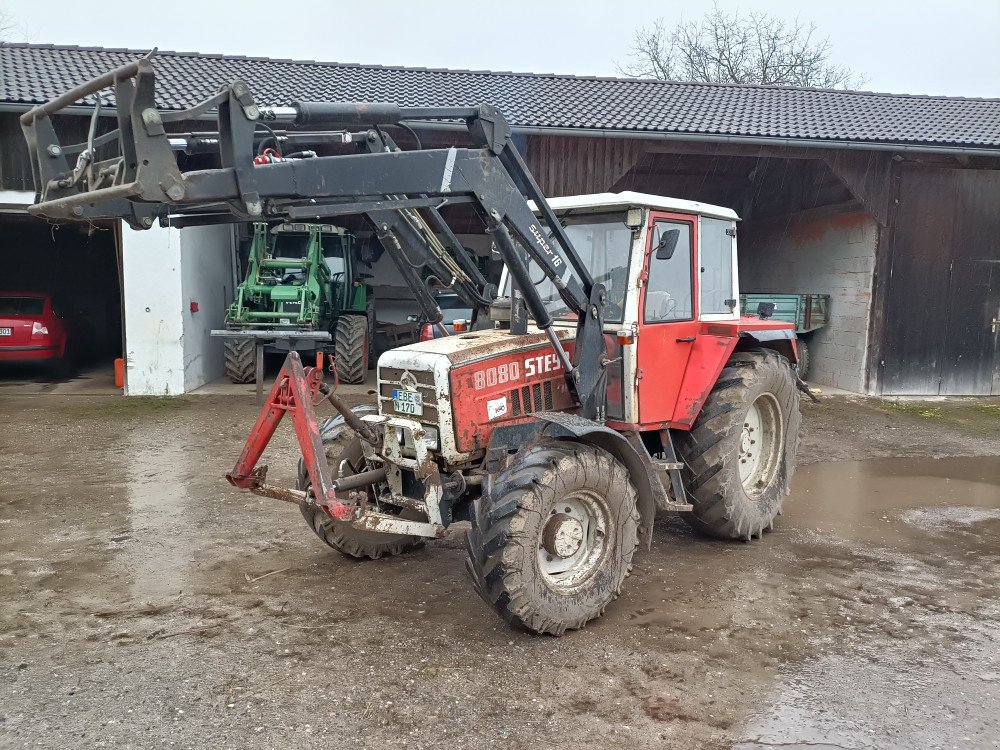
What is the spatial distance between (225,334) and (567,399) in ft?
24.4

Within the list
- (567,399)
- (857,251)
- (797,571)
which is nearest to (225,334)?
(567,399)

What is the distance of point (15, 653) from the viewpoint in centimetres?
372

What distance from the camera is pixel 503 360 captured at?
14.3 ft

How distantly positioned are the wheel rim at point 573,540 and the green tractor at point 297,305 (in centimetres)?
746

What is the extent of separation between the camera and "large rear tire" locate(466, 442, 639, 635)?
143 inches

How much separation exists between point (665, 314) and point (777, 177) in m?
11.3

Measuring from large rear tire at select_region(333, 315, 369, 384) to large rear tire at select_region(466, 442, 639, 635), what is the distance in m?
8.43

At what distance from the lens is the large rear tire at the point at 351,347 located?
12.1 metres

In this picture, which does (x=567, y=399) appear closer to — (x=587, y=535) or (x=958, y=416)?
(x=587, y=535)

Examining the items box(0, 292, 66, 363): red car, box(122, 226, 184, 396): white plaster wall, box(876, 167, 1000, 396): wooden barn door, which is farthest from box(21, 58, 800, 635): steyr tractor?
box(0, 292, 66, 363): red car

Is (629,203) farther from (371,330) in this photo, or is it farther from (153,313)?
(371,330)

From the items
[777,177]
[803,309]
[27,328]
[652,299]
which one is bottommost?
[27,328]

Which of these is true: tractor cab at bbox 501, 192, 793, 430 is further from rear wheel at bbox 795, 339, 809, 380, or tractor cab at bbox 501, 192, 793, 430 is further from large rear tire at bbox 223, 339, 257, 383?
rear wheel at bbox 795, 339, 809, 380

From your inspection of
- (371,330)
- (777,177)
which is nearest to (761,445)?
(371,330)
